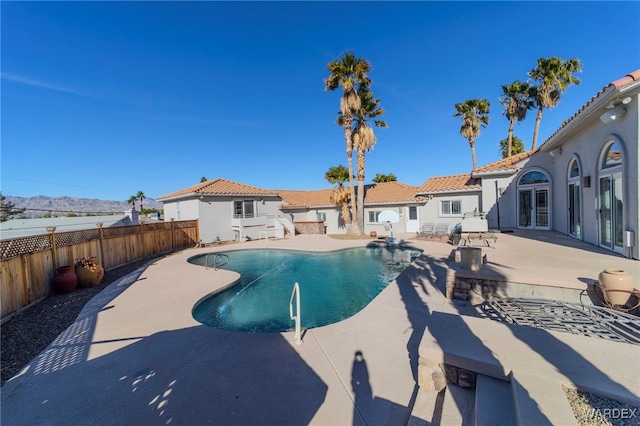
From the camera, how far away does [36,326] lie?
5.84m

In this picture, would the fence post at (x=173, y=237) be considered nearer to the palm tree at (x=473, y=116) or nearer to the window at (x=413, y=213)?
the window at (x=413, y=213)

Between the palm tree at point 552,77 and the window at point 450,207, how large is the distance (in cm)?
1129

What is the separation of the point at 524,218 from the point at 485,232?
484 cm

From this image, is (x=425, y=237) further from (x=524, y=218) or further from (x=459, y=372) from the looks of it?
(x=459, y=372)

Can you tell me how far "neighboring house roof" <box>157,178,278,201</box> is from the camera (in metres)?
19.6

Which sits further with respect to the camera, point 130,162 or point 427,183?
point 130,162

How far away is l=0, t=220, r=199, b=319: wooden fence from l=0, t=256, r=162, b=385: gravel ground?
34 centimetres

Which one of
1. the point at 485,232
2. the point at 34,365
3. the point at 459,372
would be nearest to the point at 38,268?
the point at 34,365

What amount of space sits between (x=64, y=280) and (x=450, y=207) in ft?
73.3

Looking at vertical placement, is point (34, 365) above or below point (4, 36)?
below

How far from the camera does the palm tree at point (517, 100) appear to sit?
22.3 metres

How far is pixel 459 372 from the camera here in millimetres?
3012

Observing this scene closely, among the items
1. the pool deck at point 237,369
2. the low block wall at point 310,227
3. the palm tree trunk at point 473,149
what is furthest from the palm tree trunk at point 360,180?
the pool deck at point 237,369

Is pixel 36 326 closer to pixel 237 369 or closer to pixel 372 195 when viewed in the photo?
pixel 237 369
